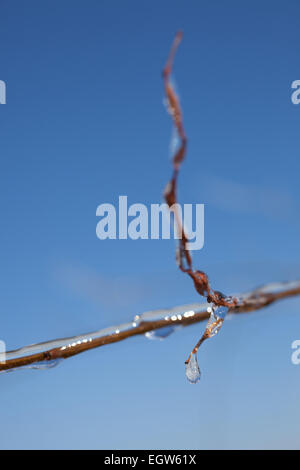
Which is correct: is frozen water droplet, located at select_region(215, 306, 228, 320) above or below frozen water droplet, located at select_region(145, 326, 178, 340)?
above

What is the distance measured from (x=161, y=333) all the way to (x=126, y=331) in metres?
0.05

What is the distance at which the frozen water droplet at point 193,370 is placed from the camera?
0.53 meters

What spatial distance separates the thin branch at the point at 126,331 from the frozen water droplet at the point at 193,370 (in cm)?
5

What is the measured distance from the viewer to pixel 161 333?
0.52 m

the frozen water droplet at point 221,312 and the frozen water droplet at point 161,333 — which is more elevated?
the frozen water droplet at point 221,312

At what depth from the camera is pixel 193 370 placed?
55 centimetres

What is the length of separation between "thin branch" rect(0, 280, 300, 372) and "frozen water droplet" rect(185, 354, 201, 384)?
50mm

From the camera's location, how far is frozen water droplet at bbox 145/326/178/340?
1.65ft

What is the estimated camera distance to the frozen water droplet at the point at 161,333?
50 centimetres

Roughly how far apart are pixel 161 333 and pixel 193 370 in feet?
0.21

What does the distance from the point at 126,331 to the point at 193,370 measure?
0.11 metres
